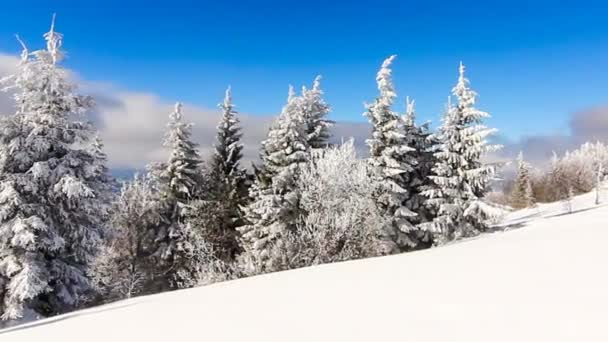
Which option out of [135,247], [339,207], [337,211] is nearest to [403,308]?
[337,211]

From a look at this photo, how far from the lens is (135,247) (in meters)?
28.8

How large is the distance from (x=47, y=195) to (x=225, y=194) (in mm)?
12997

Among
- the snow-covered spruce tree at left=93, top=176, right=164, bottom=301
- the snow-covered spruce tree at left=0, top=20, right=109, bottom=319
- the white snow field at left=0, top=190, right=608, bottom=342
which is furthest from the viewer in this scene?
the snow-covered spruce tree at left=93, top=176, right=164, bottom=301

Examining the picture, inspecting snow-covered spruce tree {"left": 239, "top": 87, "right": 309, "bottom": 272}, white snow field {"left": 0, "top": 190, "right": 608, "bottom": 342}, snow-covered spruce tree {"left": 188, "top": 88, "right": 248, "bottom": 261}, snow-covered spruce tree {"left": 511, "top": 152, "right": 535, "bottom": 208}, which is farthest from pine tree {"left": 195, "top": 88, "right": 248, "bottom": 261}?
snow-covered spruce tree {"left": 511, "top": 152, "right": 535, "bottom": 208}

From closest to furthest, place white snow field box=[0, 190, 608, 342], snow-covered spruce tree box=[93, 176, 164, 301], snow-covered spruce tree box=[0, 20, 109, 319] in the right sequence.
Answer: white snow field box=[0, 190, 608, 342] < snow-covered spruce tree box=[0, 20, 109, 319] < snow-covered spruce tree box=[93, 176, 164, 301]

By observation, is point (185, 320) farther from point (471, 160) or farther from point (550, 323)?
point (471, 160)

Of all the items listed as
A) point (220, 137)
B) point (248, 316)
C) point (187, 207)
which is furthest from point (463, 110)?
point (248, 316)

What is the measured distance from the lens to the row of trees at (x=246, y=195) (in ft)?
55.0

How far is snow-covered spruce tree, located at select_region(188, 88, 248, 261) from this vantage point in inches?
1091

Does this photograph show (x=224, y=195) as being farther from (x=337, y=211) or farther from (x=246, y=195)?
(x=337, y=211)

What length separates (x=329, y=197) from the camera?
24406 millimetres

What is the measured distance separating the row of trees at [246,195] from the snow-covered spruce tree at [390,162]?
0.26 feet

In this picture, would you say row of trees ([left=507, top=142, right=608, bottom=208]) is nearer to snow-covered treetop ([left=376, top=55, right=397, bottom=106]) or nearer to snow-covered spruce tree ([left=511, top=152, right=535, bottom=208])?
snow-covered spruce tree ([left=511, top=152, right=535, bottom=208])

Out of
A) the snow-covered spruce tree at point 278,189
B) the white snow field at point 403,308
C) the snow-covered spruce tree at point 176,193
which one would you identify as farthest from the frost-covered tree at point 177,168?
the white snow field at point 403,308
